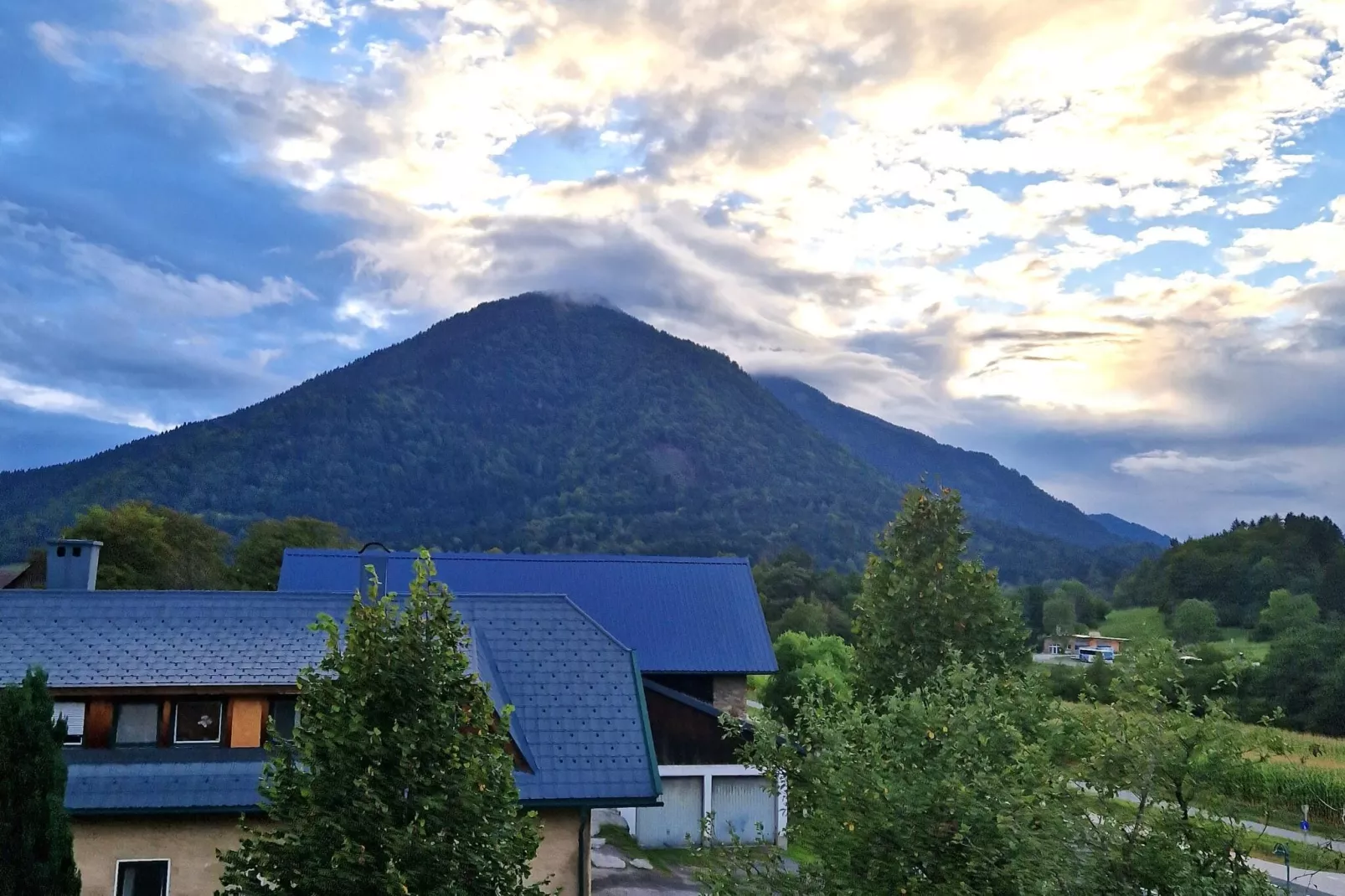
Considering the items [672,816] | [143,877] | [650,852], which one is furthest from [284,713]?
[672,816]

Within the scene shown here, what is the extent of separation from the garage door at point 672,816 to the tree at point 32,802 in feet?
71.8

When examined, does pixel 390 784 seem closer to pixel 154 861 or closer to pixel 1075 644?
pixel 154 861

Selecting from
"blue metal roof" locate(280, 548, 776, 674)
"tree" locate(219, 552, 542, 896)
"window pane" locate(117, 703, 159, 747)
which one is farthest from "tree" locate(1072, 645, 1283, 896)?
"blue metal roof" locate(280, 548, 776, 674)

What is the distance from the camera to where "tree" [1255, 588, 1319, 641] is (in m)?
87.7

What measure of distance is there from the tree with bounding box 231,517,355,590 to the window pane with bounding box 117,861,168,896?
168 feet

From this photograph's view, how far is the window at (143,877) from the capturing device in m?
17.2

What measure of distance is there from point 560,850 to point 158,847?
7152 mm

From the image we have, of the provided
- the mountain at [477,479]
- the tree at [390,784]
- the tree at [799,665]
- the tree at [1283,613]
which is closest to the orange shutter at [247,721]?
the tree at [390,784]

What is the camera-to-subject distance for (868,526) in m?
180

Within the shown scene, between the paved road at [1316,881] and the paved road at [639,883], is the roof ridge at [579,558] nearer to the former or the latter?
the paved road at [639,883]

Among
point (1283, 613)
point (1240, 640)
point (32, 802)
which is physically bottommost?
point (1240, 640)

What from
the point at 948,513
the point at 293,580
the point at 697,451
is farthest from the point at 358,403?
the point at 948,513

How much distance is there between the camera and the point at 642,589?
41.8 meters

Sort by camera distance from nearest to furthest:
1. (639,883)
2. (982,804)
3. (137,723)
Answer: (982,804)
(137,723)
(639,883)
